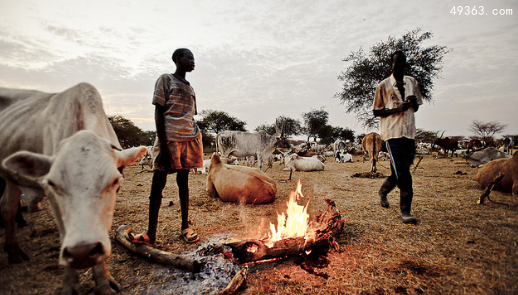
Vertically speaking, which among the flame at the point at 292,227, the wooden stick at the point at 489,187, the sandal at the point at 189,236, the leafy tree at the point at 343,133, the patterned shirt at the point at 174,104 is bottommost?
the sandal at the point at 189,236

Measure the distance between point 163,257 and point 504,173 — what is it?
729cm

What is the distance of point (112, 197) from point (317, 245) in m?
2.16

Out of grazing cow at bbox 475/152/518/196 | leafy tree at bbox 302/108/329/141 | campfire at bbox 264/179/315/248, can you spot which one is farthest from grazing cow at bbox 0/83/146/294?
leafy tree at bbox 302/108/329/141

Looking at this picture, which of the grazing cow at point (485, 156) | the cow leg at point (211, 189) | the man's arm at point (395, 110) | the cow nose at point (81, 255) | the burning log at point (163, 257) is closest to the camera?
the cow nose at point (81, 255)

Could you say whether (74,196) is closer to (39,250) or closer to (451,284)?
(39,250)

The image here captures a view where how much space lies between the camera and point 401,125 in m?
3.72

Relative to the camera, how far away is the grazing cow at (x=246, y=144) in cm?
1223

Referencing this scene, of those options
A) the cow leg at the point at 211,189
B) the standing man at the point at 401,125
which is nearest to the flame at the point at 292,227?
the standing man at the point at 401,125

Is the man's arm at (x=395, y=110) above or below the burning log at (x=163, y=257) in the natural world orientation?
above

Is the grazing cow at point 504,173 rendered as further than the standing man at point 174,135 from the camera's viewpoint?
Yes

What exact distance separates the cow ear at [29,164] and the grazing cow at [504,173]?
6.73 m

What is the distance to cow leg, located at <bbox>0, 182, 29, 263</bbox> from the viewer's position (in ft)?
7.39

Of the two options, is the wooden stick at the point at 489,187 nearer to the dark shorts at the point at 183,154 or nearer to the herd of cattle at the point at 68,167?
the dark shorts at the point at 183,154

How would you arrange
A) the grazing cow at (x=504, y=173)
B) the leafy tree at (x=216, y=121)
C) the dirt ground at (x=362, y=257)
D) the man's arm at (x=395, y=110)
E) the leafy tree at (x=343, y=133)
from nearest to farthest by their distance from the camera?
the dirt ground at (x=362, y=257) < the man's arm at (x=395, y=110) < the grazing cow at (x=504, y=173) < the leafy tree at (x=216, y=121) < the leafy tree at (x=343, y=133)
